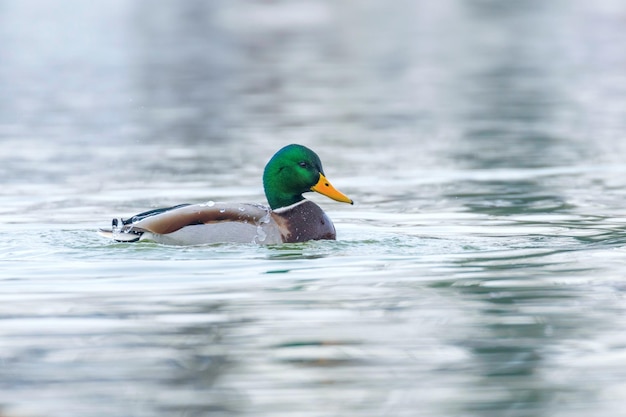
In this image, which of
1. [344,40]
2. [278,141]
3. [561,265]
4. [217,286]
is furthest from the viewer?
[344,40]

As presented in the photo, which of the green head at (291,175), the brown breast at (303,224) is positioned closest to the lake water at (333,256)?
the brown breast at (303,224)

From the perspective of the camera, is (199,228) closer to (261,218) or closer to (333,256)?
(261,218)

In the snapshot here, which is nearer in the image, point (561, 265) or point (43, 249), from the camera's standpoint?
point (561, 265)

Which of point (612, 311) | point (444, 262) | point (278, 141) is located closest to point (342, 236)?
point (444, 262)

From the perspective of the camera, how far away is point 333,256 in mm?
10391

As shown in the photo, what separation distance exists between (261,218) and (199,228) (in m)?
0.48

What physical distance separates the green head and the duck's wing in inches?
16.7

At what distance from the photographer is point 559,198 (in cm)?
1352

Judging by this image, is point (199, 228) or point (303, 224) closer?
point (199, 228)

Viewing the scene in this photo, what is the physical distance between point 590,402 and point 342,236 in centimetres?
507

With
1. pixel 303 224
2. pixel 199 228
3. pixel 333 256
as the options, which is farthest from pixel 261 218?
pixel 333 256

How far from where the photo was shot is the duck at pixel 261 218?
1070 centimetres

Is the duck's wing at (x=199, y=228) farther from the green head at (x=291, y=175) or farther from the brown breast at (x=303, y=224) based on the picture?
the green head at (x=291, y=175)

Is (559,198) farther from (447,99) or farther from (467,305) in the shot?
(447,99)
